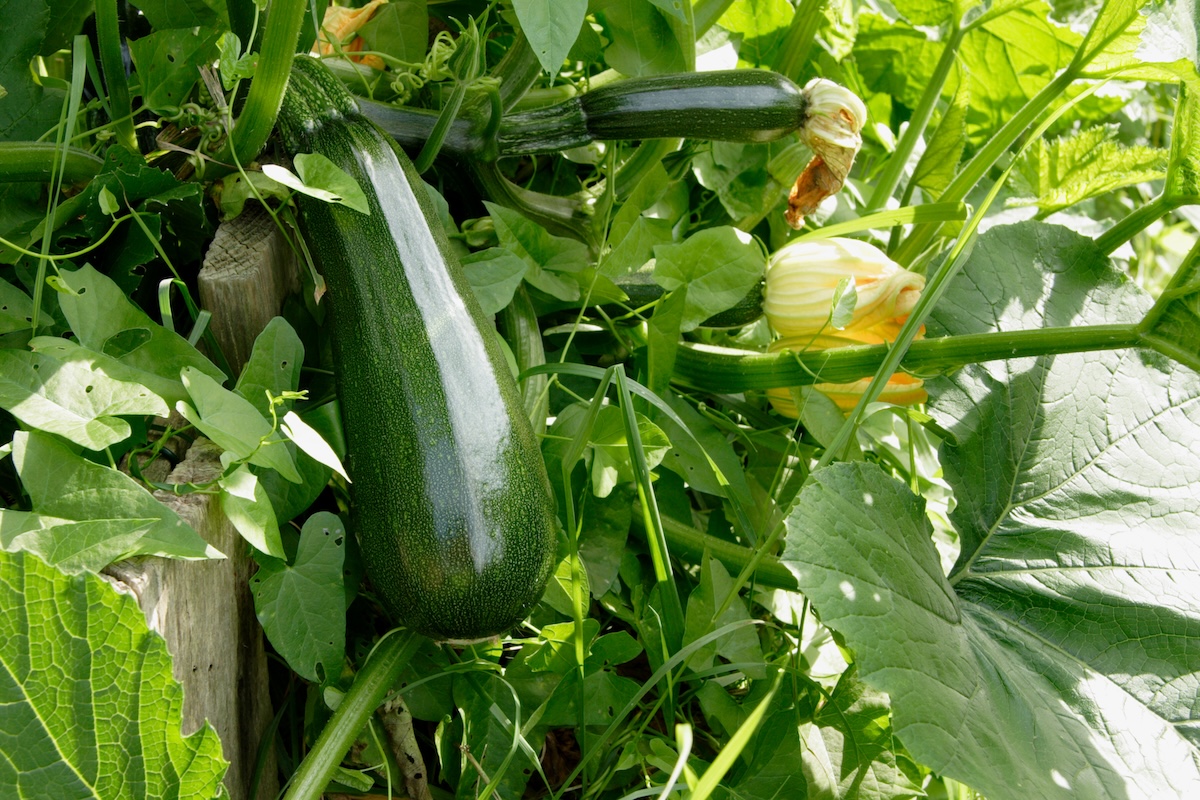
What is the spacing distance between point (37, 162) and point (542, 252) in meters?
0.58

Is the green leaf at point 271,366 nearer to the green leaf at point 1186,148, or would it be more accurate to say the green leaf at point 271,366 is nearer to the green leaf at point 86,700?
the green leaf at point 86,700

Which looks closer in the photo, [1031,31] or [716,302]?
[716,302]

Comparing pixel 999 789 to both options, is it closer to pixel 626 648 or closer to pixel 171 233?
pixel 626 648

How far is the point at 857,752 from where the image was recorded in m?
1.10

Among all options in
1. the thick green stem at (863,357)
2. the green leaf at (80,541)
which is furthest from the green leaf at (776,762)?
the green leaf at (80,541)

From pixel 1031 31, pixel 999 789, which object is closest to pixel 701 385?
pixel 999 789

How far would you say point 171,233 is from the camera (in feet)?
3.91

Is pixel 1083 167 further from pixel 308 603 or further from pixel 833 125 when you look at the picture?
pixel 308 603

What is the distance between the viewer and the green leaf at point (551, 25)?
95 centimetres

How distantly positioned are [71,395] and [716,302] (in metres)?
0.76

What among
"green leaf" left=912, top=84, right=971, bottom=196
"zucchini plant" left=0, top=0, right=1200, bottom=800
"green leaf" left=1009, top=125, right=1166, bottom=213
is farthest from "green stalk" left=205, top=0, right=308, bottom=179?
"green leaf" left=1009, top=125, right=1166, bottom=213

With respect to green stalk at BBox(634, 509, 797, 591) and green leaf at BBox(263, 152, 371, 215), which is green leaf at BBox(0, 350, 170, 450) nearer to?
green leaf at BBox(263, 152, 371, 215)

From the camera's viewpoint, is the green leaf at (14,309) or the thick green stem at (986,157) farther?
the thick green stem at (986,157)

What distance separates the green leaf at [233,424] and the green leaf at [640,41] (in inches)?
29.6
